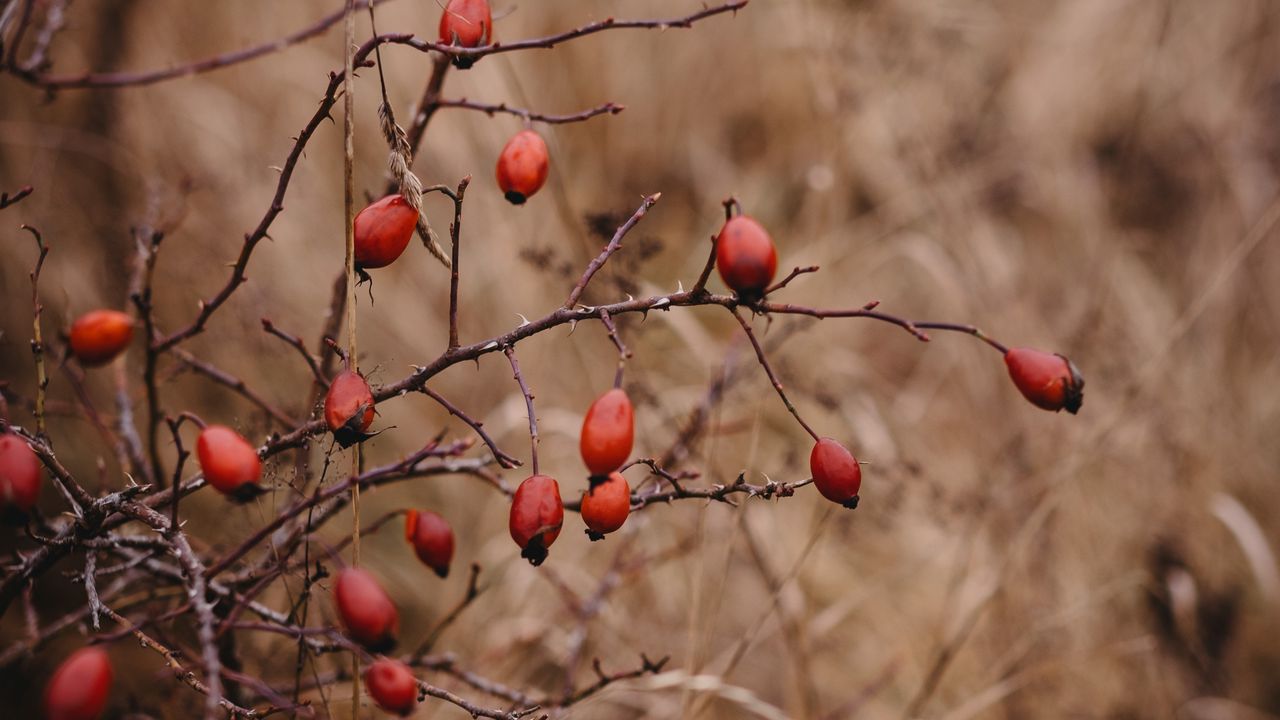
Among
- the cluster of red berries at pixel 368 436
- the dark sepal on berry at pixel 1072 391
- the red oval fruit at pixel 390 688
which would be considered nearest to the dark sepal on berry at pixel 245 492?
the cluster of red berries at pixel 368 436

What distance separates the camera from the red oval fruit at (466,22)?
0.95 m

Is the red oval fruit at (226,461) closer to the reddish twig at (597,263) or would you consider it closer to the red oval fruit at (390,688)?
the red oval fruit at (390,688)

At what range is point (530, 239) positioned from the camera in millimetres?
2809

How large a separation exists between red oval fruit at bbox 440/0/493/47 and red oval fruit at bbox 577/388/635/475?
0.49 meters

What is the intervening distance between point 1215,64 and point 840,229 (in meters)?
1.69

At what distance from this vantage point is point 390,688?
0.75m

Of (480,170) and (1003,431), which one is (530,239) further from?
(1003,431)

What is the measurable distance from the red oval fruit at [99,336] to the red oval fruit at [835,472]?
0.77 meters

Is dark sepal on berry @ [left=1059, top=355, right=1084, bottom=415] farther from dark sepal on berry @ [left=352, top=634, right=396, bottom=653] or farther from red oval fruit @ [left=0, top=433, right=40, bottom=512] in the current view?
red oval fruit @ [left=0, top=433, right=40, bottom=512]

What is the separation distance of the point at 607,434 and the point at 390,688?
1.05 ft

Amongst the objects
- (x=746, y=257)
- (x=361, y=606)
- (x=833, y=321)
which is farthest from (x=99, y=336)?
(x=833, y=321)

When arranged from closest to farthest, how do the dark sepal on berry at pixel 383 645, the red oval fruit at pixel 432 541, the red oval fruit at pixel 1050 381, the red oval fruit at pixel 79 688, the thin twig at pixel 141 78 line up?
the red oval fruit at pixel 79 688 → the dark sepal on berry at pixel 383 645 → the red oval fruit at pixel 1050 381 → the red oval fruit at pixel 432 541 → the thin twig at pixel 141 78

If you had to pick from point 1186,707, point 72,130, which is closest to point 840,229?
point 1186,707

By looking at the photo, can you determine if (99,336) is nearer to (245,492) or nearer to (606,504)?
(245,492)
